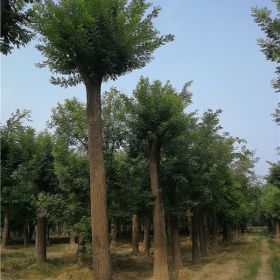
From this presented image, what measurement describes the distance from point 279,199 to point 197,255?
1070 inches

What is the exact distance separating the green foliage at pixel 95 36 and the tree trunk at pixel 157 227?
7282 millimetres

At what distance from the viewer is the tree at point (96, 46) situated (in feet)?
37.1

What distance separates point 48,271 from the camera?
77.3 feet

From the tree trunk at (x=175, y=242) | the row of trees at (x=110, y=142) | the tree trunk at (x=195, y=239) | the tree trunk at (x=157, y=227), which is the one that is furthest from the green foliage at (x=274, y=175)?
the tree trunk at (x=157, y=227)

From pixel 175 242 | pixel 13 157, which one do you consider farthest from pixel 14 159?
pixel 175 242

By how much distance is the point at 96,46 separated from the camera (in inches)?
471

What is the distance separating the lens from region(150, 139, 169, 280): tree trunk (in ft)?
60.4

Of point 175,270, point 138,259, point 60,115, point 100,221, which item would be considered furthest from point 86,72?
point 138,259

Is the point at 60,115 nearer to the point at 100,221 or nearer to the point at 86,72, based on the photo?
the point at 86,72

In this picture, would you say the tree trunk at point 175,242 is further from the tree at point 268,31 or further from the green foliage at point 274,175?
the green foliage at point 274,175

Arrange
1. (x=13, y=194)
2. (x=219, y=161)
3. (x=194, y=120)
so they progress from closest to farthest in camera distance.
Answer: (x=13, y=194), (x=194, y=120), (x=219, y=161)

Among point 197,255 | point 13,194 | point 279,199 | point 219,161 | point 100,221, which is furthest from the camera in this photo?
point 279,199

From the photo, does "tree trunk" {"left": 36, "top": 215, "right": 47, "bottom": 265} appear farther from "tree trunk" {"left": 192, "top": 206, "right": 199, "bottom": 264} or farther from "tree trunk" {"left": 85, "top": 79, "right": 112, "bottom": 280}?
"tree trunk" {"left": 85, "top": 79, "right": 112, "bottom": 280}

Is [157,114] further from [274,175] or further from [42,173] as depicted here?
[274,175]
